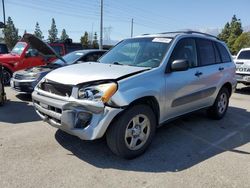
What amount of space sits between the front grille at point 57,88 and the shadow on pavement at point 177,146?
92 centimetres

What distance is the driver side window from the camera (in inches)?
190

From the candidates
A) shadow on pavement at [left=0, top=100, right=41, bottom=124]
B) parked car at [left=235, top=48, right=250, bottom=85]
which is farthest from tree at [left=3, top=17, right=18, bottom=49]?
shadow on pavement at [left=0, top=100, right=41, bottom=124]

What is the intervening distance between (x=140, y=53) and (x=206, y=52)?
5.44 feet

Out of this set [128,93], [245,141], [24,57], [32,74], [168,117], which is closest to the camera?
[128,93]

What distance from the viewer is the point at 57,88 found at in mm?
4098

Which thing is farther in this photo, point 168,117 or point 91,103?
point 168,117

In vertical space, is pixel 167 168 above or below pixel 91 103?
below

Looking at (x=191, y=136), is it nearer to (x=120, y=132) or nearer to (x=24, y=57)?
(x=120, y=132)

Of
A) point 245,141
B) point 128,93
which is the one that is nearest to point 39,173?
point 128,93

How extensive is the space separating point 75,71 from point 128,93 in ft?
3.33

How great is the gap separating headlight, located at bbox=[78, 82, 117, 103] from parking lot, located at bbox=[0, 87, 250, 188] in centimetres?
95

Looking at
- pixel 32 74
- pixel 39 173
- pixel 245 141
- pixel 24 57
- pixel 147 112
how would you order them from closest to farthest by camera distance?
pixel 39 173, pixel 147 112, pixel 245 141, pixel 32 74, pixel 24 57

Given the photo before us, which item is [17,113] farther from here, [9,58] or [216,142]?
[9,58]

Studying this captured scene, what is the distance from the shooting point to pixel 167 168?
386 cm
